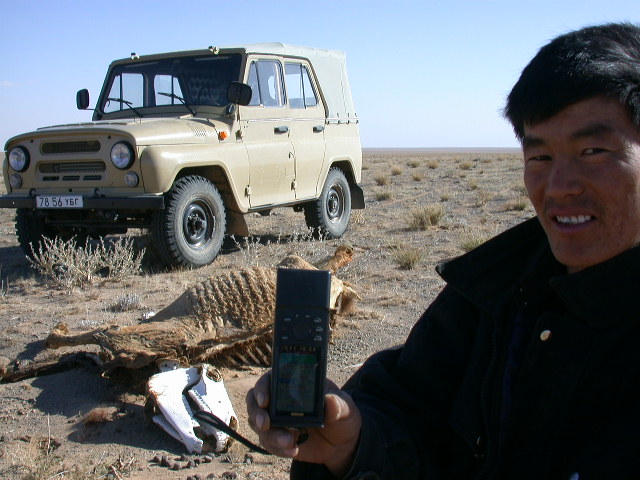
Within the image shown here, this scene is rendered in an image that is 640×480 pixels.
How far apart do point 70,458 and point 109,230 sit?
4.87 m

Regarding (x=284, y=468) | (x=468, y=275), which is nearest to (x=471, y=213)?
(x=284, y=468)

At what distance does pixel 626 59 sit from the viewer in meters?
1.45

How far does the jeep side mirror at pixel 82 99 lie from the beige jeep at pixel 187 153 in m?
0.01

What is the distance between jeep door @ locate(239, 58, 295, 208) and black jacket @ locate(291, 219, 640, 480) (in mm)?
6020

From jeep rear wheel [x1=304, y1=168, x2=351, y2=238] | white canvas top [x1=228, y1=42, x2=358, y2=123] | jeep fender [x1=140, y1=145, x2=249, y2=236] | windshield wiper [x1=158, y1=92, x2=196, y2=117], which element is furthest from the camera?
jeep rear wheel [x1=304, y1=168, x2=351, y2=238]

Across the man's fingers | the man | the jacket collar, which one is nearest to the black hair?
the man

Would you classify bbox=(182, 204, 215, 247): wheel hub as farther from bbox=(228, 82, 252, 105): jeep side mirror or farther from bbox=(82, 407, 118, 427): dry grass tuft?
bbox=(82, 407, 118, 427): dry grass tuft

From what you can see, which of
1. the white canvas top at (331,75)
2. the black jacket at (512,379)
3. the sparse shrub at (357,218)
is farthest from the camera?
the sparse shrub at (357,218)

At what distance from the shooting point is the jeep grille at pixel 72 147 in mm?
6703

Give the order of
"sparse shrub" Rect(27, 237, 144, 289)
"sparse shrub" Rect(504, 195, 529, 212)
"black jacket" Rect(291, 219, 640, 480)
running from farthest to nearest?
"sparse shrub" Rect(504, 195, 529, 212), "sparse shrub" Rect(27, 237, 144, 289), "black jacket" Rect(291, 219, 640, 480)

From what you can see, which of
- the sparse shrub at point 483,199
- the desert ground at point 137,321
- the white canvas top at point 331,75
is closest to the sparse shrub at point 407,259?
the desert ground at point 137,321

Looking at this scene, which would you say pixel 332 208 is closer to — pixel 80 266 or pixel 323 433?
pixel 80 266

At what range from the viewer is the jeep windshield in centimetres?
761

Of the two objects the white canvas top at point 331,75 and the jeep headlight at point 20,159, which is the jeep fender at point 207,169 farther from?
the white canvas top at point 331,75
